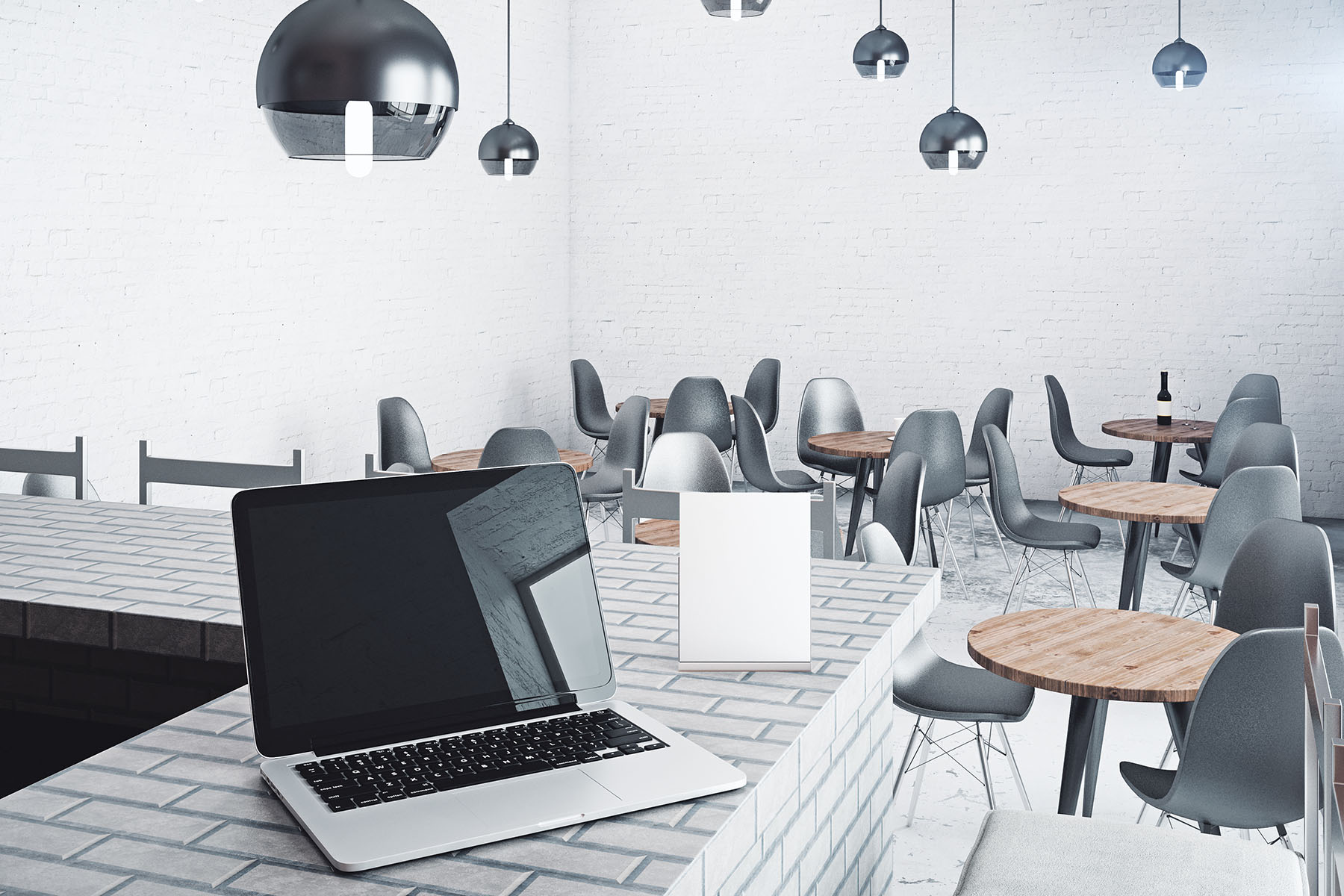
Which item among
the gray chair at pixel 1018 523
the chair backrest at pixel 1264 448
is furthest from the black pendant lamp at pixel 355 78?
the chair backrest at pixel 1264 448

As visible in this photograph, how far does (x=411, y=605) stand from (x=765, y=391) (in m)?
7.69

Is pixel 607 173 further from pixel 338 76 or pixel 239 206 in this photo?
pixel 338 76

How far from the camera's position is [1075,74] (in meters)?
8.69

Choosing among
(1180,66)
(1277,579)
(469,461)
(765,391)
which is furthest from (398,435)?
(1180,66)

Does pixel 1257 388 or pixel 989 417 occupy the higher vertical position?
pixel 1257 388

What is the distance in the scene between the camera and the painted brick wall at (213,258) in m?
5.00

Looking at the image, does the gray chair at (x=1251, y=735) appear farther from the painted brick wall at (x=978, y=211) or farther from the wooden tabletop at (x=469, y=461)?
the painted brick wall at (x=978, y=211)

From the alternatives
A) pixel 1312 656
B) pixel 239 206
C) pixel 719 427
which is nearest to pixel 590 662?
pixel 1312 656

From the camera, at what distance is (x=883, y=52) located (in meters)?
6.71

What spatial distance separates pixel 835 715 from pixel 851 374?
7961mm

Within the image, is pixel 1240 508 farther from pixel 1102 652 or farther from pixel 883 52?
pixel 883 52

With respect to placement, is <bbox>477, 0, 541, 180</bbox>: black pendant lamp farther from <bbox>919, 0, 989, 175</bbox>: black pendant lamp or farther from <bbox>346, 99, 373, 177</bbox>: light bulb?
<bbox>346, 99, 373, 177</bbox>: light bulb

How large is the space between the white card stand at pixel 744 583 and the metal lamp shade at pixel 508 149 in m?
5.61

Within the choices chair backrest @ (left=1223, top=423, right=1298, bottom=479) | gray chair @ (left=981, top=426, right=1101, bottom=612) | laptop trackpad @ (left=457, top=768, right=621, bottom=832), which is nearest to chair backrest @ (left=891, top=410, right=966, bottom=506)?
gray chair @ (left=981, top=426, right=1101, bottom=612)
